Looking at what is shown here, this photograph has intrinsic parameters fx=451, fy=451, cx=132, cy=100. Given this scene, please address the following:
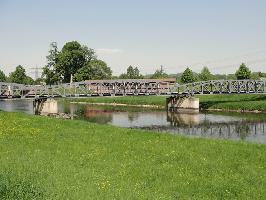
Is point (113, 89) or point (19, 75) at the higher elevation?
point (19, 75)

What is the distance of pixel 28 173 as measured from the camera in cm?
1869

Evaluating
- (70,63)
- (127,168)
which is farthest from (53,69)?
(127,168)

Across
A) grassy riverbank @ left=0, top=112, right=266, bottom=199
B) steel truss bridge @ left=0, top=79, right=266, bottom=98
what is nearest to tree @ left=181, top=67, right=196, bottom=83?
steel truss bridge @ left=0, top=79, right=266, bottom=98

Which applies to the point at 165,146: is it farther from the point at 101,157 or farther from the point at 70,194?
the point at 70,194

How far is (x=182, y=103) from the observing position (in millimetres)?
107125

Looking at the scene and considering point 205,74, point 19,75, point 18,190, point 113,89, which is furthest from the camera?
point 19,75

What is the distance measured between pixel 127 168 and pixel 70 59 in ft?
437

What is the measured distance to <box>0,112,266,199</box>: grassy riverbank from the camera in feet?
53.7

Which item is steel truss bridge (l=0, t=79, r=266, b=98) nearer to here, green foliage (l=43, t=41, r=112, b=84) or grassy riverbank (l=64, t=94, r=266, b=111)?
grassy riverbank (l=64, t=94, r=266, b=111)

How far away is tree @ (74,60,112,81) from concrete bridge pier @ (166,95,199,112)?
52.2 meters

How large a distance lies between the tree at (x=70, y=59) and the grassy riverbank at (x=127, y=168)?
120204mm

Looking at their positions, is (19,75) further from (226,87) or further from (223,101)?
(223,101)

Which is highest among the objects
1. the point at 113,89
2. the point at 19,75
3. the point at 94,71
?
the point at 94,71

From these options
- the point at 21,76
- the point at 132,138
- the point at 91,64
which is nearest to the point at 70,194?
the point at 132,138
